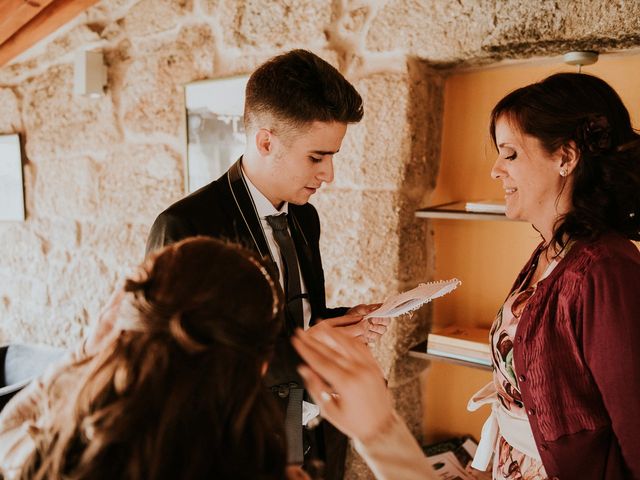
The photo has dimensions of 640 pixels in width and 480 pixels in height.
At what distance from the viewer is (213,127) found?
2.30 m

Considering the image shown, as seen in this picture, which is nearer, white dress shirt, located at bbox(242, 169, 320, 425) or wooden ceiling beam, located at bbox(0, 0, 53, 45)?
white dress shirt, located at bbox(242, 169, 320, 425)

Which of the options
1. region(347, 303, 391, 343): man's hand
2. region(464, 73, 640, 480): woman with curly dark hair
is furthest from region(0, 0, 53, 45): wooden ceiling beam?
region(464, 73, 640, 480): woman with curly dark hair

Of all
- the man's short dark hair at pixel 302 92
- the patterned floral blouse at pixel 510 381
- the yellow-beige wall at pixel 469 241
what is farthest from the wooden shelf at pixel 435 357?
the man's short dark hair at pixel 302 92

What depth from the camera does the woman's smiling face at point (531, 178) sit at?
1.32 meters

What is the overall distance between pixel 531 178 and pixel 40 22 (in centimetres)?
263

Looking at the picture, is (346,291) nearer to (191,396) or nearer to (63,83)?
(191,396)

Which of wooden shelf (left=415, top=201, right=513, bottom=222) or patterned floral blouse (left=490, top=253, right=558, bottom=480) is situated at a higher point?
wooden shelf (left=415, top=201, right=513, bottom=222)

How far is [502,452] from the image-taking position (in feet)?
4.63

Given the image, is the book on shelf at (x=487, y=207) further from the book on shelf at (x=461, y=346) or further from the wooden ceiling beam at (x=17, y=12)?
the wooden ceiling beam at (x=17, y=12)

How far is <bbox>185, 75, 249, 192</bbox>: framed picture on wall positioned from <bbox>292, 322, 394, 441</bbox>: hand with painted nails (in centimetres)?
161

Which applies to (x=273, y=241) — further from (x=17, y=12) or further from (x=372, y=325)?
(x=17, y=12)

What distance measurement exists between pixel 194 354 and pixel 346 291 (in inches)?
56.4

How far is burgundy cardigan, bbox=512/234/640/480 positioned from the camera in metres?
1.07

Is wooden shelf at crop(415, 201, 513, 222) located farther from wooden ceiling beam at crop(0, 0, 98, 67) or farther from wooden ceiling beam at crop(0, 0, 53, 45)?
wooden ceiling beam at crop(0, 0, 53, 45)
